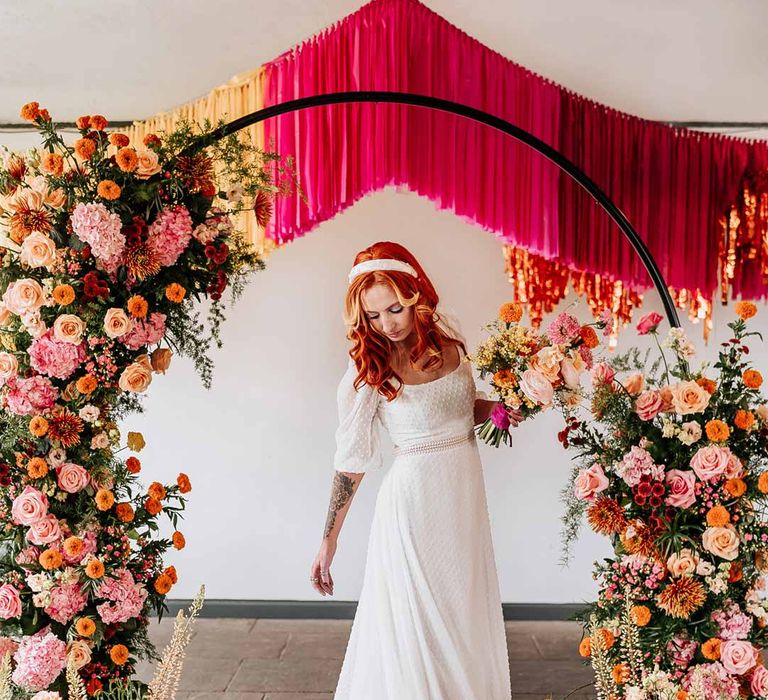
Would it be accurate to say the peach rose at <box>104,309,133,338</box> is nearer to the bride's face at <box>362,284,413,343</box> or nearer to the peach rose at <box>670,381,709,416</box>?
the bride's face at <box>362,284,413,343</box>

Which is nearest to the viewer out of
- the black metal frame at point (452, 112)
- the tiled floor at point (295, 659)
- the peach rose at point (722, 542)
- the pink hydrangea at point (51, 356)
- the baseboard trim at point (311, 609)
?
the peach rose at point (722, 542)

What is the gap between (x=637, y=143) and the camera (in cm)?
411

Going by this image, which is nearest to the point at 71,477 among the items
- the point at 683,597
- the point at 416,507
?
the point at 416,507

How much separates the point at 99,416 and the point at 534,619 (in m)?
3.02

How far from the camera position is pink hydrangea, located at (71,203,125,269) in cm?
244

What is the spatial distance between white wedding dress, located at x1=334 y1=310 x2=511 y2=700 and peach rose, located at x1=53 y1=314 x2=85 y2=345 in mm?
865

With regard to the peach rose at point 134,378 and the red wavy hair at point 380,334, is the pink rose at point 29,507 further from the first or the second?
the red wavy hair at point 380,334

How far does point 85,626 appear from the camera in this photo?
2434 millimetres

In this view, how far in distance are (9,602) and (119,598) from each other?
0.32 m

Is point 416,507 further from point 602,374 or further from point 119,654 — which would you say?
point 119,654

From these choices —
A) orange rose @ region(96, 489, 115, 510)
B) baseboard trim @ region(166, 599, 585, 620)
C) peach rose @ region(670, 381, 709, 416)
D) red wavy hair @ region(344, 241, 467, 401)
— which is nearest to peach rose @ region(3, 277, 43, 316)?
orange rose @ region(96, 489, 115, 510)

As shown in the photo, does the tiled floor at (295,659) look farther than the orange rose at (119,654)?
Yes

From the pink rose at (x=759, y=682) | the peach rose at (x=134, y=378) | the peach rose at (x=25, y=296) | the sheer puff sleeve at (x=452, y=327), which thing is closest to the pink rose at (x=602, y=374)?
the sheer puff sleeve at (x=452, y=327)

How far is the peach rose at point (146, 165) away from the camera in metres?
2.55
